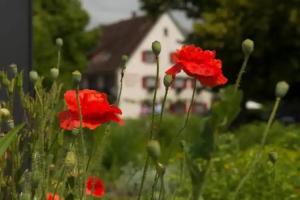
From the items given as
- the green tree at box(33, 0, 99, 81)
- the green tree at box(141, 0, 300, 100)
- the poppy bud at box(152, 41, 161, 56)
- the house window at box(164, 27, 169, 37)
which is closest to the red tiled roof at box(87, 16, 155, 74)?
the house window at box(164, 27, 169, 37)

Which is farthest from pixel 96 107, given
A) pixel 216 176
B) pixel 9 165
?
pixel 216 176

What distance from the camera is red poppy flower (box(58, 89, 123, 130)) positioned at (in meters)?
1.87

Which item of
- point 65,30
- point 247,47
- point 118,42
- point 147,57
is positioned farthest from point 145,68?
point 247,47

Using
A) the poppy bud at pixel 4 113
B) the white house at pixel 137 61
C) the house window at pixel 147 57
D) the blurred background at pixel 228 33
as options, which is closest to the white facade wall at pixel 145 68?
the white house at pixel 137 61

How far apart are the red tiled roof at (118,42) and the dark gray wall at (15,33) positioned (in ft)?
175

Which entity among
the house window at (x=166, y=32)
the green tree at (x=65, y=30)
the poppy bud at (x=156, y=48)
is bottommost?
the house window at (x=166, y=32)

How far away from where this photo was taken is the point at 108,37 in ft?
211

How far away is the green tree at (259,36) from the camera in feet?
81.0

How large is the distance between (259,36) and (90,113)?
23979 millimetres

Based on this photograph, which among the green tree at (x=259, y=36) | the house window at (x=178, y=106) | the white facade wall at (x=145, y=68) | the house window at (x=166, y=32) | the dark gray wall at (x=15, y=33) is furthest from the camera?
the house window at (x=166, y=32)

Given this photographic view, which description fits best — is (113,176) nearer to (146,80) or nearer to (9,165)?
(9,165)

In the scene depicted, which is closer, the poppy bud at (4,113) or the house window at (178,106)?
the poppy bud at (4,113)

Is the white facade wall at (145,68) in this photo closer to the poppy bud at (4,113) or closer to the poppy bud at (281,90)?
the poppy bud at (4,113)

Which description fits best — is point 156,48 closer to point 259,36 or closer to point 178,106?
point 259,36
